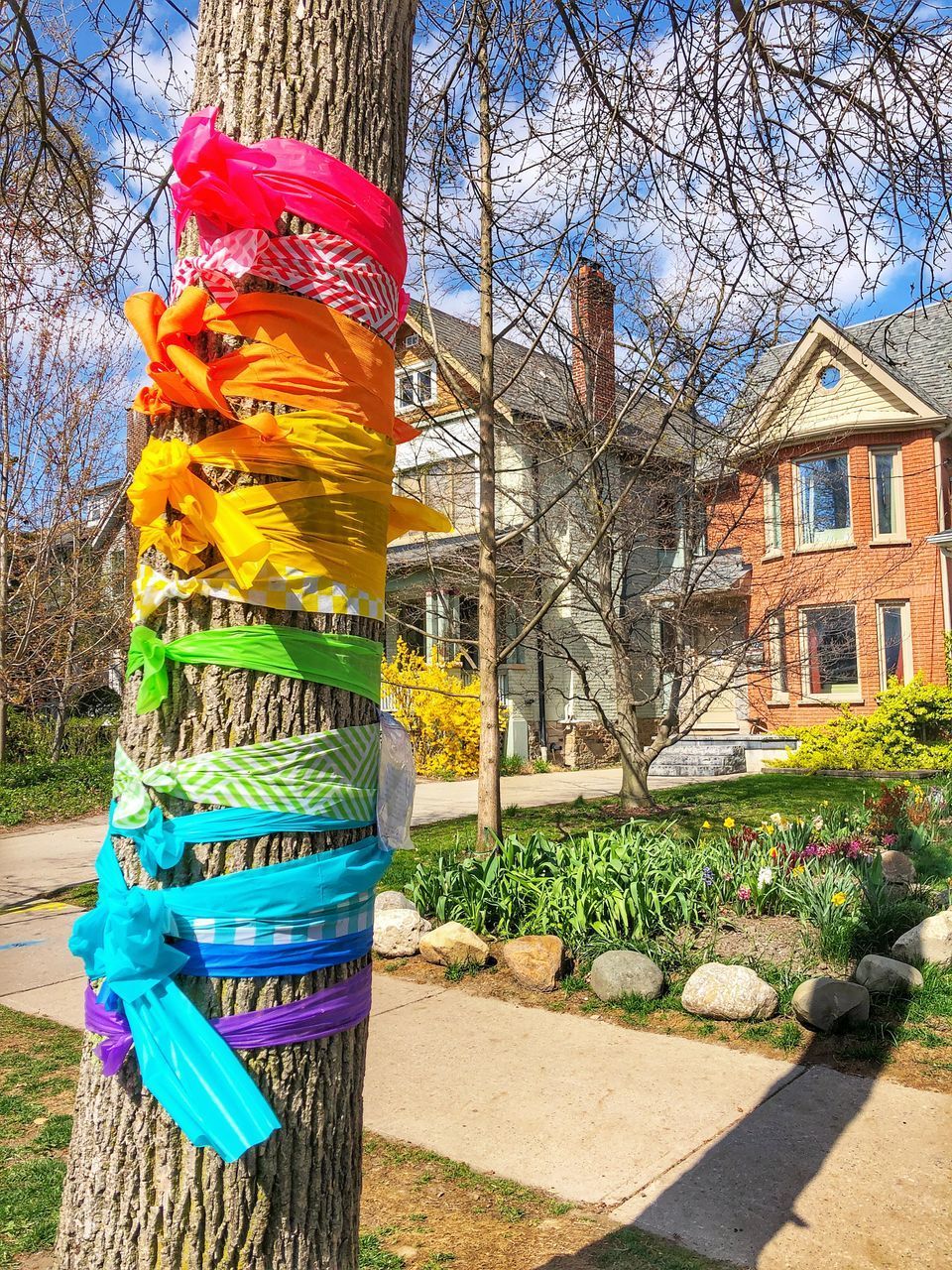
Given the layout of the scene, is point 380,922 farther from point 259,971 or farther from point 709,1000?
point 259,971

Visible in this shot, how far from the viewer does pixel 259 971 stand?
1.54 m

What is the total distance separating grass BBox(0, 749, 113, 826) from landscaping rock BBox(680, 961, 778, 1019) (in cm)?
1036

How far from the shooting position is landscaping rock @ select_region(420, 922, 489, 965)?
561 cm

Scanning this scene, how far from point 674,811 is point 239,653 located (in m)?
9.55

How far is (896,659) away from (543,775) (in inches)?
298

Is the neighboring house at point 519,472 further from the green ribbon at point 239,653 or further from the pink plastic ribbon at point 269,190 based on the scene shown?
the green ribbon at point 239,653

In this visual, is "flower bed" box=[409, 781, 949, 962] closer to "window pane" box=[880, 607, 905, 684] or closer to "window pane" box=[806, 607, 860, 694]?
"window pane" box=[806, 607, 860, 694]

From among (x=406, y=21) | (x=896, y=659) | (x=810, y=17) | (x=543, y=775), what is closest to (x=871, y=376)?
(x=896, y=659)

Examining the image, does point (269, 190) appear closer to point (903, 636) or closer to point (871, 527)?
point (903, 636)

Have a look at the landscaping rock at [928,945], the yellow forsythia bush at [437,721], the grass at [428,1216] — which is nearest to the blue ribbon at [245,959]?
the grass at [428,1216]

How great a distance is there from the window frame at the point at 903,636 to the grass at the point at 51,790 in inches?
557

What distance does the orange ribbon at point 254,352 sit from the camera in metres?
1.62

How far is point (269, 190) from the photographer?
162 centimetres

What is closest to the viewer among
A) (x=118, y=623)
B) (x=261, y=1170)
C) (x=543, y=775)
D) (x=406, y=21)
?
(x=261, y=1170)
